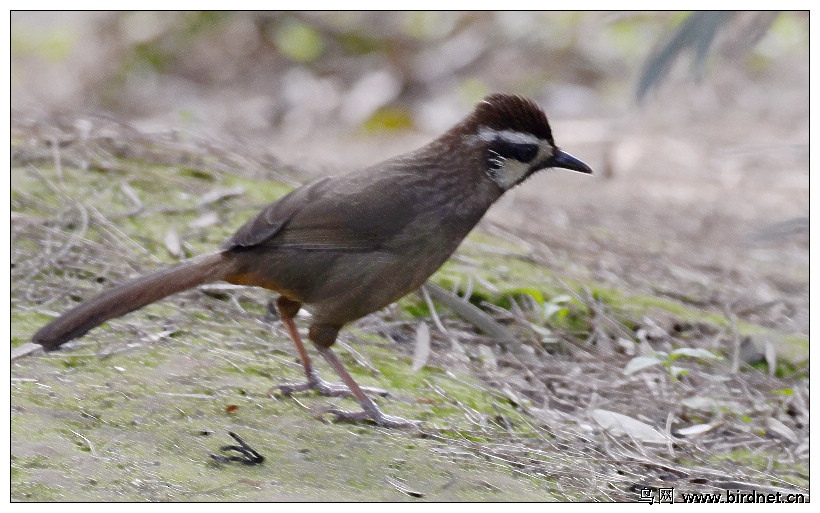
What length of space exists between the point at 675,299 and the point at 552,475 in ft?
9.12

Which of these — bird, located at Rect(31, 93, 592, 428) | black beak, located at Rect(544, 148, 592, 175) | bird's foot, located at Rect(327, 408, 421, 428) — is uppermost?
black beak, located at Rect(544, 148, 592, 175)

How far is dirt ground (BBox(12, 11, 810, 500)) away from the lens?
6258 mm

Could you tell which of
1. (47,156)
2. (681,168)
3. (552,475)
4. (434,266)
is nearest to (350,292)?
(434,266)

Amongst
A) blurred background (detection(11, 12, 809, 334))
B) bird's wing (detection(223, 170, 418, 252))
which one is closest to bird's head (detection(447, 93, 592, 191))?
bird's wing (detection(223, 170, 418, 252))

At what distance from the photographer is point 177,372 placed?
4.09 meters

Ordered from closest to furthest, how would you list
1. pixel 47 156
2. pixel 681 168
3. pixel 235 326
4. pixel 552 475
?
pixel 552 475
pixel 235 326
pixel 47 156
pixel 681 168

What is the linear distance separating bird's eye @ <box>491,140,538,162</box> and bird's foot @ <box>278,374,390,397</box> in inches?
47.7

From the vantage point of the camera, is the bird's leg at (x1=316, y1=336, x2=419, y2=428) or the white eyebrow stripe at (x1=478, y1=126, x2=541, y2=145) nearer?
the bird's leg at (x1=316, y1=336, x2=419, y2=428)

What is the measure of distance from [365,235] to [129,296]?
101 cm

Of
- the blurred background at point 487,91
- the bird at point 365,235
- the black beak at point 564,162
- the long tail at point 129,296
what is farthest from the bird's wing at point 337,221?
the blurred background at point 487,91

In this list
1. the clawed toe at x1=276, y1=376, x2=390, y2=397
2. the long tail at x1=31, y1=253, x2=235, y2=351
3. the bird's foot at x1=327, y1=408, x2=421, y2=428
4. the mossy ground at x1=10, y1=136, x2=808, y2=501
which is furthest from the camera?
the clawed toe at x1=276, y1=376, x2=390, y2=397

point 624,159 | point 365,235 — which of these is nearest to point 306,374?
point 365,235

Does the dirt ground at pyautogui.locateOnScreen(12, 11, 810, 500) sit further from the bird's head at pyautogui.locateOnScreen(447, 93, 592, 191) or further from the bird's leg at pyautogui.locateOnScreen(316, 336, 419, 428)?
the bird's head at pyautogui.locateOnScreen(447, 93, 592, 191)

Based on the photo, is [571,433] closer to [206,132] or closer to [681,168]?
[206,132]
